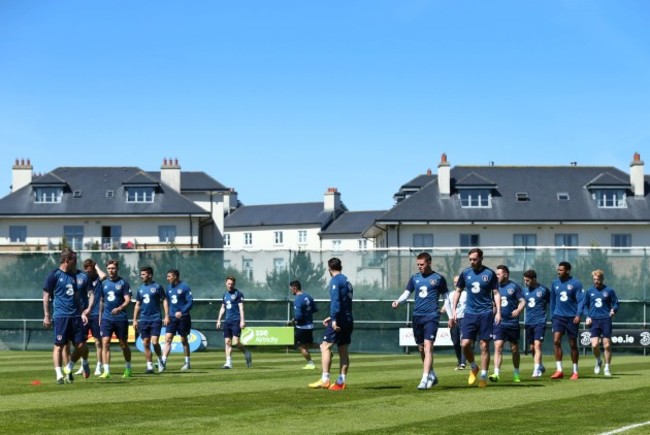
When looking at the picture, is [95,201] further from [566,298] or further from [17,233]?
[566,298]

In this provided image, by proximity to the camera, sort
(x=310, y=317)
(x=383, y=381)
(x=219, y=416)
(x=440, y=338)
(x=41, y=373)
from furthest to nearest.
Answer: (x=440, y=338) → (x=310, y=317) → (x=41, y=373) → (x=383, y=381) → (x=219, y=416)

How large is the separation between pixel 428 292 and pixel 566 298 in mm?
5166

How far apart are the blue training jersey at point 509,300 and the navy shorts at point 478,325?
8.39 feet

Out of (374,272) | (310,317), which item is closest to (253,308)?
(374,272)

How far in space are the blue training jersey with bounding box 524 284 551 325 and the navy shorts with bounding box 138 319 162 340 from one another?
703cm

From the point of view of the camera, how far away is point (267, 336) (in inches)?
1596

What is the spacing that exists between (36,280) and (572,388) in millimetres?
26892

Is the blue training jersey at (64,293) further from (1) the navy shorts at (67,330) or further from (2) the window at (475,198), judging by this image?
(2) the window at (475,198)

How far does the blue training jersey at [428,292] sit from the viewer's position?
18.9 metres

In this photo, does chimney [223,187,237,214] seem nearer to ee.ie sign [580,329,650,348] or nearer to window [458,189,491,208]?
window [458,189,491,208]

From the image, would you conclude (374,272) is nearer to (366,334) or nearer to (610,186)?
(366,334)

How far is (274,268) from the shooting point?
4216 centimetres

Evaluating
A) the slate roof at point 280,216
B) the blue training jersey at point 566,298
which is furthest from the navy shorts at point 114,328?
the slate roof at point 280,216

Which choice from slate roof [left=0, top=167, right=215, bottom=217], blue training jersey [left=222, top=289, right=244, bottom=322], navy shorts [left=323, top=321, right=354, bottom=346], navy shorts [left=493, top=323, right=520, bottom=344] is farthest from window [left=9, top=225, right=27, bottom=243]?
navy shorts [left=323, top=321, right=354, bottom=346]
